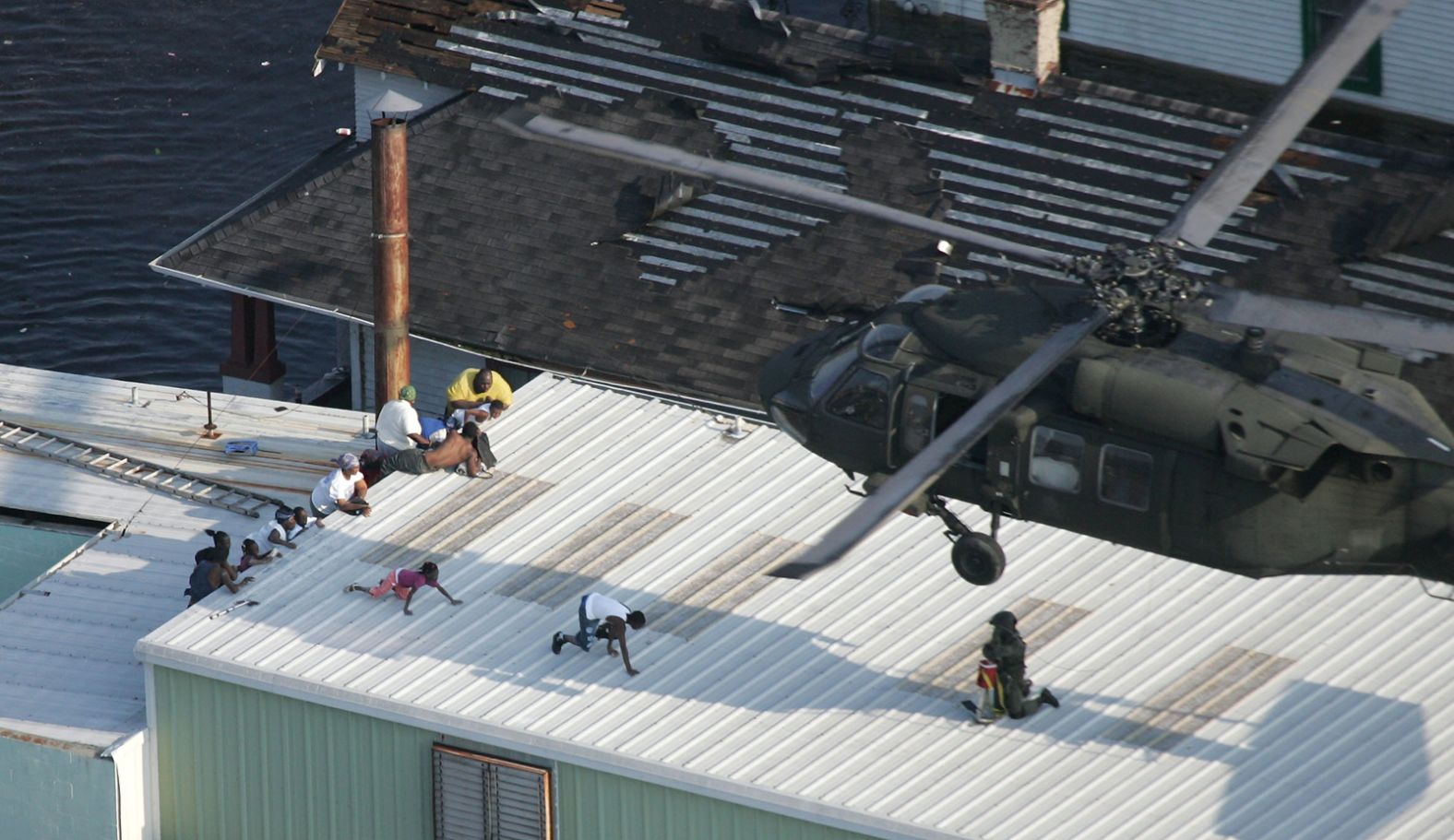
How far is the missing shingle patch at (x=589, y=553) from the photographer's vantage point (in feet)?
92.8

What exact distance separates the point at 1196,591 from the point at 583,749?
Result: 7403mm

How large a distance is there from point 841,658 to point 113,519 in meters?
11.8

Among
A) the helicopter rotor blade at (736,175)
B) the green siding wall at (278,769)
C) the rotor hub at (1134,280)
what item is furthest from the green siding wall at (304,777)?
the rotor hub at (1134,280)

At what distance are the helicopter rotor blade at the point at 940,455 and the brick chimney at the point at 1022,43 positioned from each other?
14177 millimetres

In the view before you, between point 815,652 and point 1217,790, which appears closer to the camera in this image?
point 1217,790

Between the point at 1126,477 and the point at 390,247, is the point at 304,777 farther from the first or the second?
the point at 1126,477

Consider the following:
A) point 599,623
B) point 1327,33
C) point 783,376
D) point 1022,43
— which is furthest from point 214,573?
point 1327,33

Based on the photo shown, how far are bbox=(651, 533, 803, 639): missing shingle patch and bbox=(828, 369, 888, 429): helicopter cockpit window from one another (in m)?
4.06

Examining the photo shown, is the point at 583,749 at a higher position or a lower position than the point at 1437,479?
lower

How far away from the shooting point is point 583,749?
25.5 metres

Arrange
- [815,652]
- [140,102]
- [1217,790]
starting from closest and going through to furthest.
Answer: [1217,790], [815,652], [140,102]

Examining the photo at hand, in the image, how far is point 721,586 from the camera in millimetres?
Result: 28188

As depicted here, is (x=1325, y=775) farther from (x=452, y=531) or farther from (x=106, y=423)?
(x=106, y=423)

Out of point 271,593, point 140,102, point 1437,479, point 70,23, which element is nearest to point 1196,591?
point 1437,479
